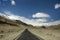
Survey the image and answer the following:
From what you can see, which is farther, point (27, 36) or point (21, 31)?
point (21, 31)

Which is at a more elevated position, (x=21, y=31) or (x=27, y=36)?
(x=21, y=31)

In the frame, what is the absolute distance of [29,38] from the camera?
65.8 ft

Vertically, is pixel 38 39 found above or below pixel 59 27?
below

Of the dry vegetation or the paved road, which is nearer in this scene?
the paved road

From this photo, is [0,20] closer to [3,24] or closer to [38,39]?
[3,24]

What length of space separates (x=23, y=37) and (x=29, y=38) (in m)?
0.83

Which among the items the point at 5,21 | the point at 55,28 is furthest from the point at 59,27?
the point at 5,21

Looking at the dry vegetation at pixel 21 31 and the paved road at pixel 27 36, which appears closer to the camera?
the paved road at pixel 27 36

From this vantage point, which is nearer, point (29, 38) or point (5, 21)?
point (29, 38)

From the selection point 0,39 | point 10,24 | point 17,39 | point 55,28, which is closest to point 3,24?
point 10,24

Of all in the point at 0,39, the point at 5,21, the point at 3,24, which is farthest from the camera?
the point at 5,21

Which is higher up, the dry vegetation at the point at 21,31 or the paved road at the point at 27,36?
the dry vegetation at the point at 21,31

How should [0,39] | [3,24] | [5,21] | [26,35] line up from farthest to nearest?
1. [5,21]
2. [3,24]
3. [0,39]
4. [26,35]

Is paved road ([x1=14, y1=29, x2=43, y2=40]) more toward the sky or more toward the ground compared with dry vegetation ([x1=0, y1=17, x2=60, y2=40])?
more toward the ground
